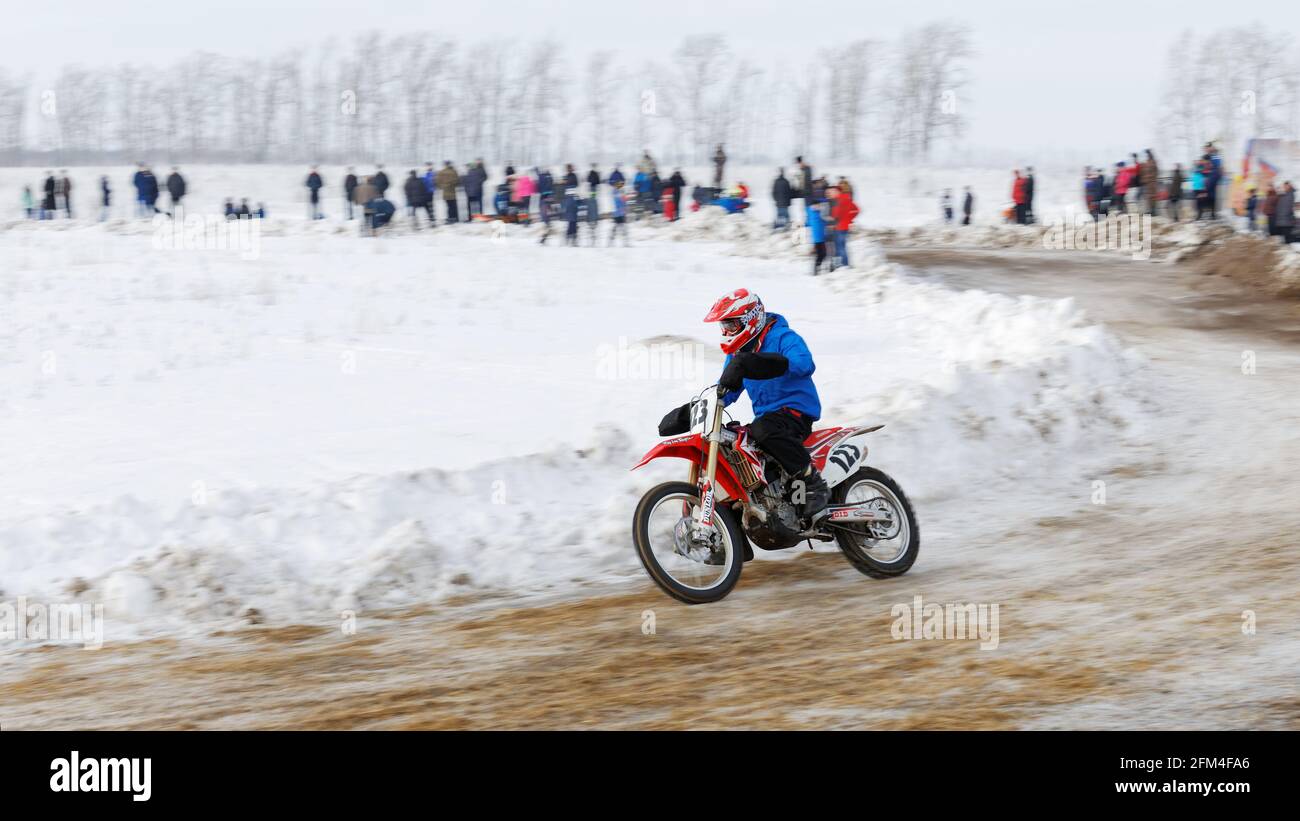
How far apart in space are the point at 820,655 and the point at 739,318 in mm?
1977

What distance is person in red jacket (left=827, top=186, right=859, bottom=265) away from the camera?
23.5 meters

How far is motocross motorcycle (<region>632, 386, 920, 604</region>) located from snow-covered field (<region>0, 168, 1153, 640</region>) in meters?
1.21

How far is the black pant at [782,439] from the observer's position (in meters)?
7.19

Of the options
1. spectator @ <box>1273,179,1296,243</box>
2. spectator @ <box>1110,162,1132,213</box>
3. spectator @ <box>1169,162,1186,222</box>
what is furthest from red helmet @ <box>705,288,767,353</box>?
spectator @ <box>1110,162,1132,213</box>

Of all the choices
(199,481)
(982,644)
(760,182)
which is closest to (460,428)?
(199,481)

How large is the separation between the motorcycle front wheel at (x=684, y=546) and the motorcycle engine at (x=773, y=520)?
102mm

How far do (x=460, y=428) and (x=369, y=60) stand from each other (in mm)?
96725

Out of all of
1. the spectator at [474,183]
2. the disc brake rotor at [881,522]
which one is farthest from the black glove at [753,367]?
the spectator at [474,183]

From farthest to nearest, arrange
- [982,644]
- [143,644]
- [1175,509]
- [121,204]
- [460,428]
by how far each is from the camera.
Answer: [121,204] < [460,428] < [1175,509] < [143,644] < [982,644]

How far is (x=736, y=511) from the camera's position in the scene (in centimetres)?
729

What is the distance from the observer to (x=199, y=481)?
10078mm

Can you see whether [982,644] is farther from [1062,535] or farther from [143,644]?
[143,644]

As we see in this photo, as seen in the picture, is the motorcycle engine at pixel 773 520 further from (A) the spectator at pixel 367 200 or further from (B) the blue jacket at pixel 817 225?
(A) the spectator at pixel 367 200

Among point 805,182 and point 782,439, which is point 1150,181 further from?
point 782,439
